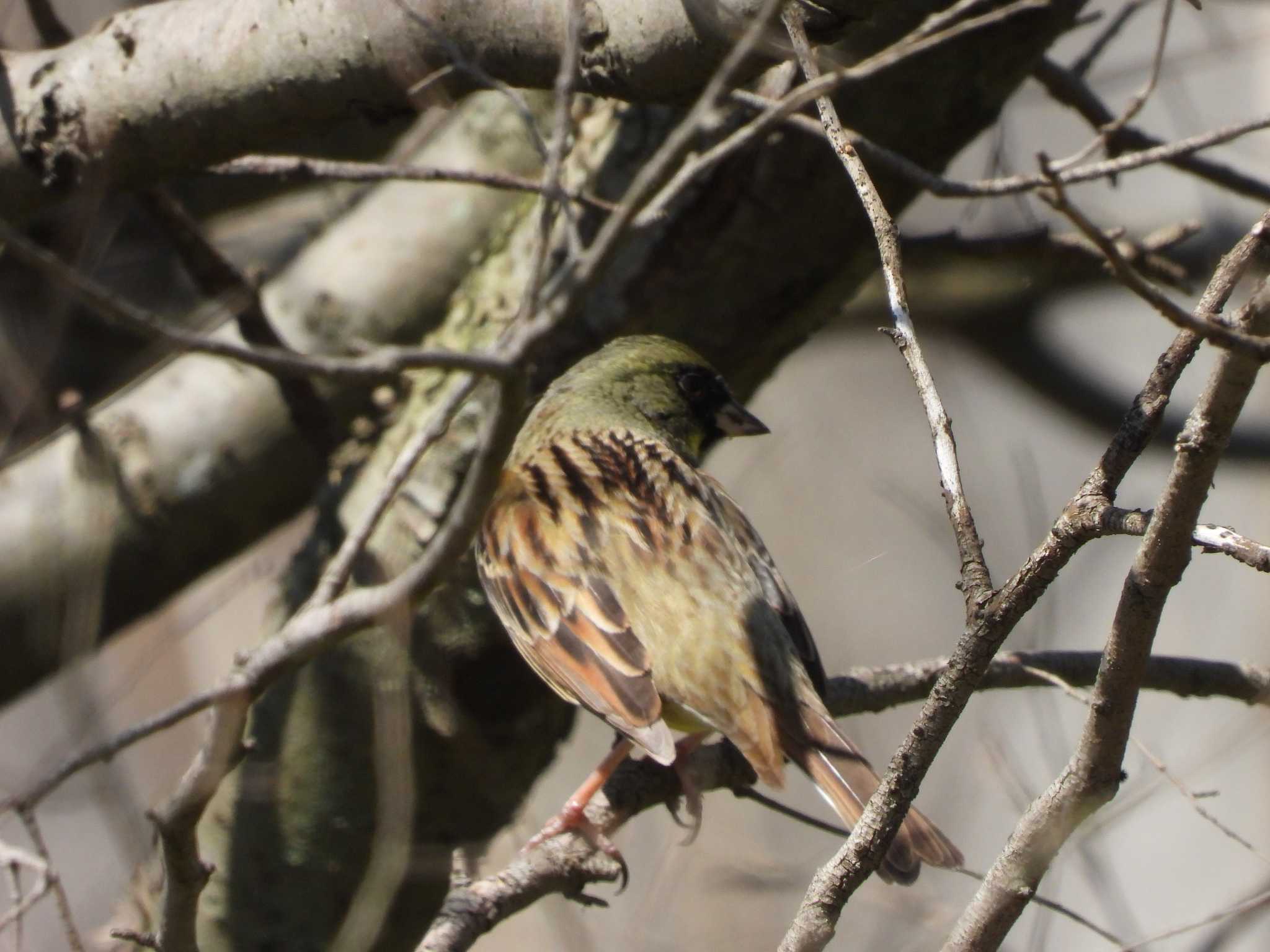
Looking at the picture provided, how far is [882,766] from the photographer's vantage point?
5.91 m

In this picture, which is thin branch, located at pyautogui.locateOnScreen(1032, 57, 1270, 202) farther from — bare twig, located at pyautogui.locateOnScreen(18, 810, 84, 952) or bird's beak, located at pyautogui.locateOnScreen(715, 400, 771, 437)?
bare twig, located at pyautogui.locateOnScreen(18, 810, 84, 952)

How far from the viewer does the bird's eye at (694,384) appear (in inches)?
162

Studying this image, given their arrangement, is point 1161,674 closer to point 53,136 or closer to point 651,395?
point 651,395

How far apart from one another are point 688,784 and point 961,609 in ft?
19.4

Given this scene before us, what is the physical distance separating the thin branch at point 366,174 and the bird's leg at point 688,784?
4.39 feet

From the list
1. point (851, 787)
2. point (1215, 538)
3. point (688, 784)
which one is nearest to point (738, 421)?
point (688, 784)

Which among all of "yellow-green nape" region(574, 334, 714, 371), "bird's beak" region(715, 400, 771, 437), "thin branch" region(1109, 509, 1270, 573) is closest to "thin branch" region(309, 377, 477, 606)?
"thin branch" region(1109, 509, 1270, 573)

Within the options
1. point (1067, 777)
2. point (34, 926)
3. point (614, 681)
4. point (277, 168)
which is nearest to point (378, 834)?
point (614, 681)

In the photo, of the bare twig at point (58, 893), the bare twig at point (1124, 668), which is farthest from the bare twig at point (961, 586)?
the bare twig at point (58, 893)

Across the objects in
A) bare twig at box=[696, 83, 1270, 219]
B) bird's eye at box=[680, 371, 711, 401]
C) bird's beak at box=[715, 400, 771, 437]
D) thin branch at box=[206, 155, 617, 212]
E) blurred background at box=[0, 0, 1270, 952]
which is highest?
thin branch at box=[206, 155, 617, 212]

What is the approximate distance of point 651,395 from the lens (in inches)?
164

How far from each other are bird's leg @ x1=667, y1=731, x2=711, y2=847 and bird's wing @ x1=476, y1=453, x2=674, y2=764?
0.65ft

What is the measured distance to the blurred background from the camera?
13.3 feet

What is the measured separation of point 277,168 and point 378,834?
73.9 inches
